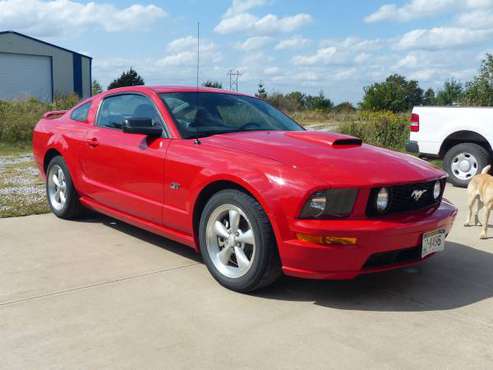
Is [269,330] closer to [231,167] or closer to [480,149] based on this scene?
[231,167]

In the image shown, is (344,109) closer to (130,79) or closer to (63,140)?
(130,79)

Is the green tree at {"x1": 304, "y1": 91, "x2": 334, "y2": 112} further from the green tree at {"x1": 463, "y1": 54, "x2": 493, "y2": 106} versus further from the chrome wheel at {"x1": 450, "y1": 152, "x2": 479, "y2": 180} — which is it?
the chrome wheel at {"x1": 450, "y1": 152, "x2": 479, "y2": 180}

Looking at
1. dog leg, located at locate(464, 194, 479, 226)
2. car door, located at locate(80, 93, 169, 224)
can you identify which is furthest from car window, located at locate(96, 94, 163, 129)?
dog leg, located at locate(464, 194, 479, 226)

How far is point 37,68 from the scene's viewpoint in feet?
137

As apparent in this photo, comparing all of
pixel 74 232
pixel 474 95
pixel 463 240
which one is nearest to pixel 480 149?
pixel 463 240

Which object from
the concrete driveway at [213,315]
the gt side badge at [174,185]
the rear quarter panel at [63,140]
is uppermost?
the rear quarter panel at [63,140]

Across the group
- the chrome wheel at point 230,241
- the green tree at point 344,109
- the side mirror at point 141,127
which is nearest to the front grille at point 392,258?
the chrome wheel at point 230,241

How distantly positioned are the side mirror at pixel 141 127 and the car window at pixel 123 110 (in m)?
0.14

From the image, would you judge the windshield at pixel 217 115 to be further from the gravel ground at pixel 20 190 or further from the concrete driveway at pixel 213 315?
the gravel ground at pixel 20 190

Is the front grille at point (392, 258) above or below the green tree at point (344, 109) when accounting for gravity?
below

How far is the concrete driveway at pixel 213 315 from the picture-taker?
9.61 ft

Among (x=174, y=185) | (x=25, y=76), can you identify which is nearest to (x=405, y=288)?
(x=174, y=185)

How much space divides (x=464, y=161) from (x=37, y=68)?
3909cm

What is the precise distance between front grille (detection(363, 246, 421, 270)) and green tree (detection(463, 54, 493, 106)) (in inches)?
668
